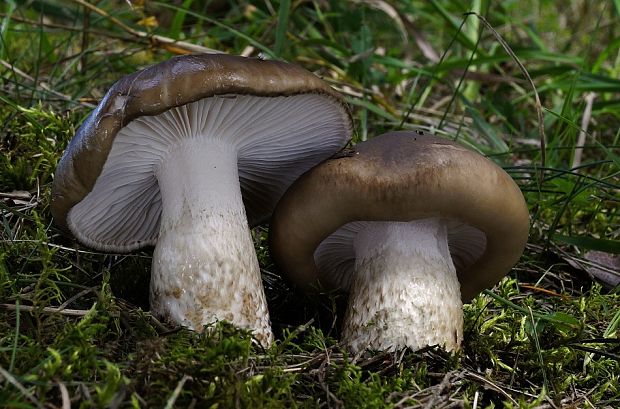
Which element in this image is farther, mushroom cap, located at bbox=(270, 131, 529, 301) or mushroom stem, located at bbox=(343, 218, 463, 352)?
mushroom stem, located at bbox=(343, 218, 463, 352)

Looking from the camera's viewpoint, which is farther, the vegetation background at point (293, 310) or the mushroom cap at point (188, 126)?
the mushroom cap at point (188, 126)

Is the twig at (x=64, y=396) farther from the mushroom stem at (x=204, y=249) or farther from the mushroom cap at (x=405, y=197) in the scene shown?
the mushroom cap at (x=405, y=197)

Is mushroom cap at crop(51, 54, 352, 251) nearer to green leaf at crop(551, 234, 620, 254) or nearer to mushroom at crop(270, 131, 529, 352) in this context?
mushroom at crop(270, 131, 529, 352)

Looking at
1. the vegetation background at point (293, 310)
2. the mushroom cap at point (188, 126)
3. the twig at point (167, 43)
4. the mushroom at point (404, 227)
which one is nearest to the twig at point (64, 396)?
the vegetation background at point (293, 310)

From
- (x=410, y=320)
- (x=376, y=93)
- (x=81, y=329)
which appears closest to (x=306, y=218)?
(x=410, y=320)

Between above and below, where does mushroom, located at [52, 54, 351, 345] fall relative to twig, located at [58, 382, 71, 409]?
above

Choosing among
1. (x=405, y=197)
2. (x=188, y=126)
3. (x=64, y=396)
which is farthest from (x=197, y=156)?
(x=64, y=396)

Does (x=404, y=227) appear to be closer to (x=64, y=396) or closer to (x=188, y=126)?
(x=188, y=126)

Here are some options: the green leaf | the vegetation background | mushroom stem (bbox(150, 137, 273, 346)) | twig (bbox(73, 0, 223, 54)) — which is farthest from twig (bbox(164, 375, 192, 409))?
twig (bbox(73, 0, 223, 54))

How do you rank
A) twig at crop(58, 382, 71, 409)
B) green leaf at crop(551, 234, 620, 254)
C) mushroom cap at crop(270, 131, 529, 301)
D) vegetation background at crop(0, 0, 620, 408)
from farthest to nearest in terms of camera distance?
green leaf at crop(551, 234, 620, 254), mushroom cap at crop(270, 131, 529, 301), vegetation background at crop(0, 0, 620, 408), twig at crop(58, 382, 71, 409)
